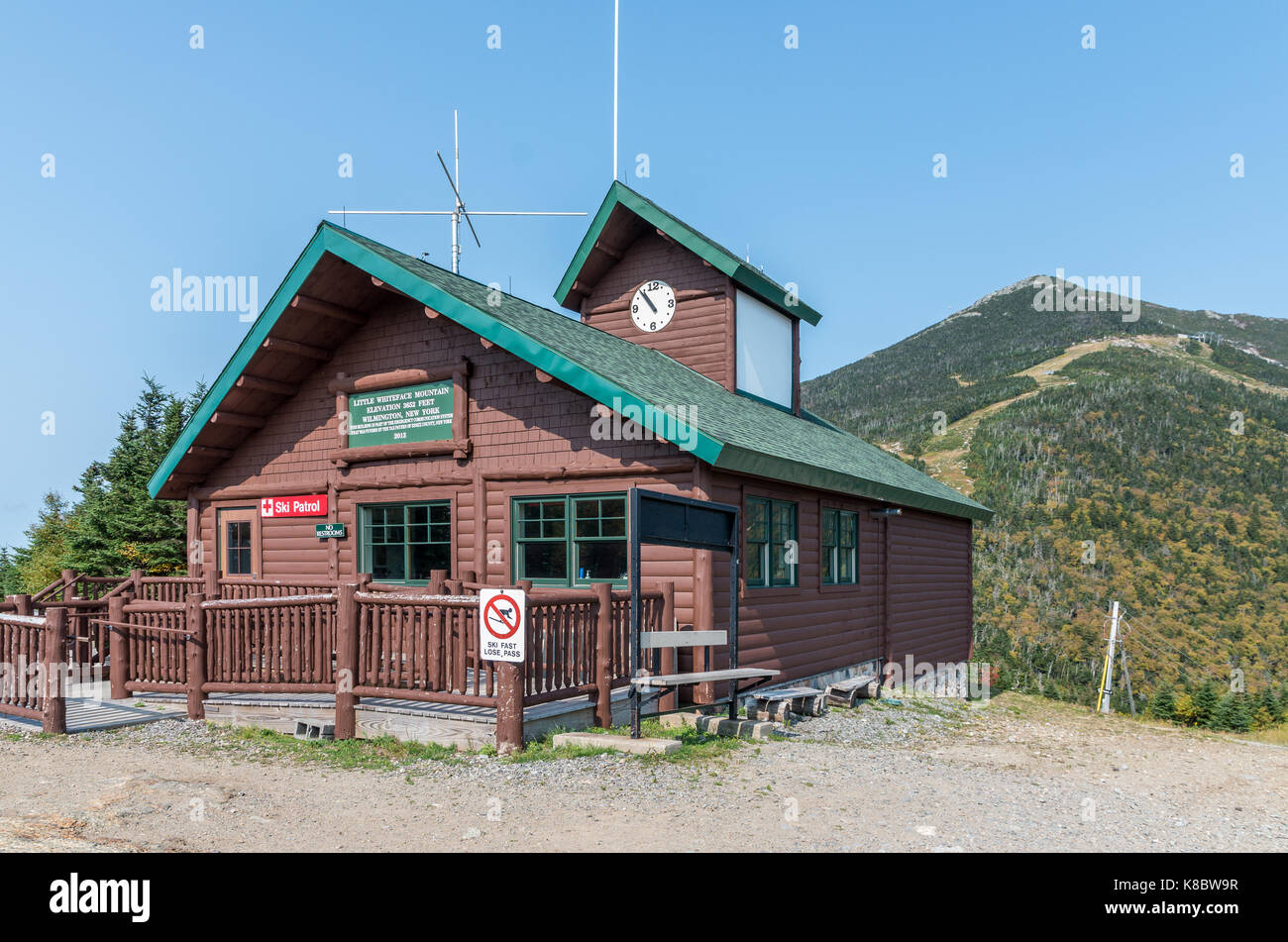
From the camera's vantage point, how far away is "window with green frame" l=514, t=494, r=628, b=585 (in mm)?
Result: 13219

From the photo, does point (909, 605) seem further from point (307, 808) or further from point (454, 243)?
point (307, 808)

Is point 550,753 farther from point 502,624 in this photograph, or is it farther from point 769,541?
point 769,541

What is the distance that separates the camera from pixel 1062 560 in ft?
175

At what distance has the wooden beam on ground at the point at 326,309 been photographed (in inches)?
591

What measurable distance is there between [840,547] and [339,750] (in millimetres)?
9766

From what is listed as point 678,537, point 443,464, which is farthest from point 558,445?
point 678,537

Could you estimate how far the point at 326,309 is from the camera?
15.3m

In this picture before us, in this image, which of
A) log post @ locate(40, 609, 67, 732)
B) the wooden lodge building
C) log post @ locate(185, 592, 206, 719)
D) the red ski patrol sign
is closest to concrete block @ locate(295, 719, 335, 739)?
log post @ locate(185, 592, 206, 719)

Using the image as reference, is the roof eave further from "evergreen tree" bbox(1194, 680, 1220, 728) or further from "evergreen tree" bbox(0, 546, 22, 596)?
"evergreen tree" bbox(0, 546, 22, 596)

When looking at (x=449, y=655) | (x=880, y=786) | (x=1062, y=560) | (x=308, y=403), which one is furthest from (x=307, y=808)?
(x=1062, y=560)

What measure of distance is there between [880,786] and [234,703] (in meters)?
7.87

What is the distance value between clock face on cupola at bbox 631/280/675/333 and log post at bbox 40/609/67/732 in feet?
37.0

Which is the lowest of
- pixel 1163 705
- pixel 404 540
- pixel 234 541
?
pixel 1163 705
